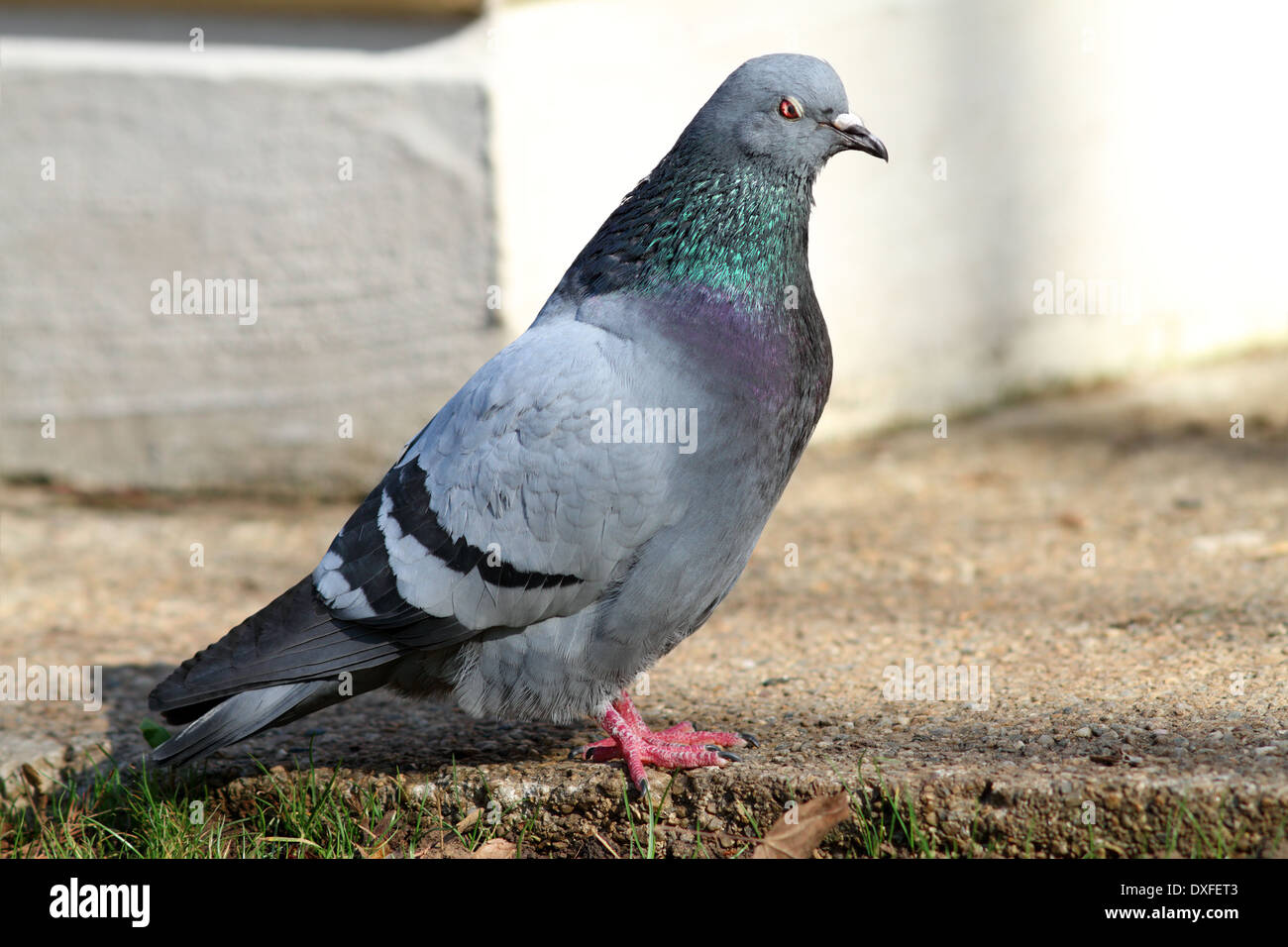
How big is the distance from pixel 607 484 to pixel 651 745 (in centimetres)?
69

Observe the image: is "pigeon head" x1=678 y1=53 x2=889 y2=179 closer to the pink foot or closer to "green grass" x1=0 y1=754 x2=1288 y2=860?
the pink foot

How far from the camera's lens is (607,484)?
3037 mm

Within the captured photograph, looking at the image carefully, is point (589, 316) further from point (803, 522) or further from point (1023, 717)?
point (803, 522)

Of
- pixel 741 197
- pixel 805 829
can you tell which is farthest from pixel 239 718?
pixel 741 197

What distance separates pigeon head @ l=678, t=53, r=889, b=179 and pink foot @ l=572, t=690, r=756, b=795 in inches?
55.6

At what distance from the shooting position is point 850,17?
623 centimetres

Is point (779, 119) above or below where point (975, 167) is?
below

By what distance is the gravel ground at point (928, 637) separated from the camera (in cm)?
296

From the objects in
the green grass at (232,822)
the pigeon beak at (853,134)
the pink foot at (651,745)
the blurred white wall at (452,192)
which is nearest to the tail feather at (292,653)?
the green grass at (232,822)

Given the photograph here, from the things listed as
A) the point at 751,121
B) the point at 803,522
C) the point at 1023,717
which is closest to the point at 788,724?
the point at 1023,717

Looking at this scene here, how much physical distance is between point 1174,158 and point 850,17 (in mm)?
2065

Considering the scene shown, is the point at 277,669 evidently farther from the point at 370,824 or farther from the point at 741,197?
the point at 741,197

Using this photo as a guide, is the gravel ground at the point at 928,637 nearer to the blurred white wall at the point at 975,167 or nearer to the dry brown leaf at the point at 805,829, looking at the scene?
the dry brown leaf at the point at 805,829

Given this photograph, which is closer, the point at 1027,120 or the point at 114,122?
the point at 114,122
